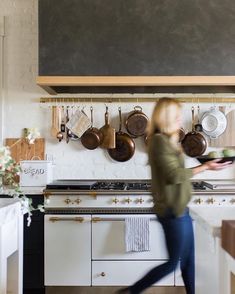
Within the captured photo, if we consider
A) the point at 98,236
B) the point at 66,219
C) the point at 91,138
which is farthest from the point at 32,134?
the point at 98,236

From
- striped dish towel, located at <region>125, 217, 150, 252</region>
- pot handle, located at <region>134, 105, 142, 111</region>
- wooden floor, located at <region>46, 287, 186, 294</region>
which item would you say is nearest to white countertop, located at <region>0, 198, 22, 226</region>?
striped dish towel, located at <region>125, 217, 150, 252</region>

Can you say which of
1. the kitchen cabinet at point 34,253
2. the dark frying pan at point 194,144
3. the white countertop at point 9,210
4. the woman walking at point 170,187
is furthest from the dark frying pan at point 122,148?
the white countertop at point 9,210

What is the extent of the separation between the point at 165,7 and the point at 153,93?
2.59 feet

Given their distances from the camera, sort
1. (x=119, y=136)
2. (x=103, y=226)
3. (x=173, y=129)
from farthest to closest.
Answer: (x=119, y=136), (x=103, y=226), (x=173, y=129)

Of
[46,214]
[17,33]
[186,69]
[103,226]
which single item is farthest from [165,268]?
[17,33]

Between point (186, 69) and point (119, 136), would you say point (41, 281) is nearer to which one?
point (119, 136)

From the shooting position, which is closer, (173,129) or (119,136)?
(173,129)

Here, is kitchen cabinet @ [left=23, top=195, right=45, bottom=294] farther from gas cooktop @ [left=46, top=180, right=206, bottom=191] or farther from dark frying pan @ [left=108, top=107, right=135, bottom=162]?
dark frying pan @ [left=108, top=107, right=135, bottom=162]

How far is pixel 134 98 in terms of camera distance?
3574 mm

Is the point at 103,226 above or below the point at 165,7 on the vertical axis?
below

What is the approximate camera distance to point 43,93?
3.62 meters

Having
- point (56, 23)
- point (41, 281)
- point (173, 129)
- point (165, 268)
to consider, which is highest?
point (56, 23)

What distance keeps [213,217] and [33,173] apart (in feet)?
6.54

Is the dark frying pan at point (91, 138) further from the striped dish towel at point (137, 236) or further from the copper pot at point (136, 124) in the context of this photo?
the striped dish towel at point (137, 236)
